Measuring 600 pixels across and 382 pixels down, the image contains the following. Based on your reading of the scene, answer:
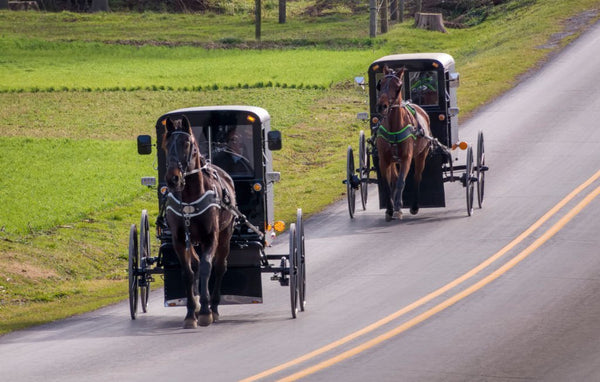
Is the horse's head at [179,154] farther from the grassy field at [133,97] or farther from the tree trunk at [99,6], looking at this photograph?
the tree trunk at [99,6]

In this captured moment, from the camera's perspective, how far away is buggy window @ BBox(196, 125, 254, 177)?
16281 millimetres

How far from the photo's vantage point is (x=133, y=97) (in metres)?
40.8

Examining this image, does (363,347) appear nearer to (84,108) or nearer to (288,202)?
(288,202)

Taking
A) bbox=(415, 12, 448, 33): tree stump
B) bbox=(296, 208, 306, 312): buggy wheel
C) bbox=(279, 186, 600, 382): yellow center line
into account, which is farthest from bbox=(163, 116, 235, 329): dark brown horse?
bbox=(415, 12, 448, 33): tree stump

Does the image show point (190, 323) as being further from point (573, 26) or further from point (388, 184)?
point (573, 26)

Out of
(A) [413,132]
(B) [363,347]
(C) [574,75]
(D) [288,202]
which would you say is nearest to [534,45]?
(C) [574,75]

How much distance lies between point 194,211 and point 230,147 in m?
2.14

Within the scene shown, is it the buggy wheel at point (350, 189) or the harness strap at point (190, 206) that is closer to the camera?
the harness strap at point (190, 206)

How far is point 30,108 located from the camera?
38.1 metres

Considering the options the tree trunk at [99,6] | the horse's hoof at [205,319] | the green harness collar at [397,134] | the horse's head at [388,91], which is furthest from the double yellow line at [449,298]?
the tree trunk at [99,6]

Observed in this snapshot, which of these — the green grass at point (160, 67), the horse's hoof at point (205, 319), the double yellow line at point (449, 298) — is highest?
the green grass at point (160, 67)

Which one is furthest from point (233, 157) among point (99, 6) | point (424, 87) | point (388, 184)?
point (99, 6)

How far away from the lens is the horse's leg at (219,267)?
1530 centimetres

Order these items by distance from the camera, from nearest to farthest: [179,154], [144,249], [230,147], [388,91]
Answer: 1. [179,154]
2. [144,249]
3. [230,147]
4. [388,91]
